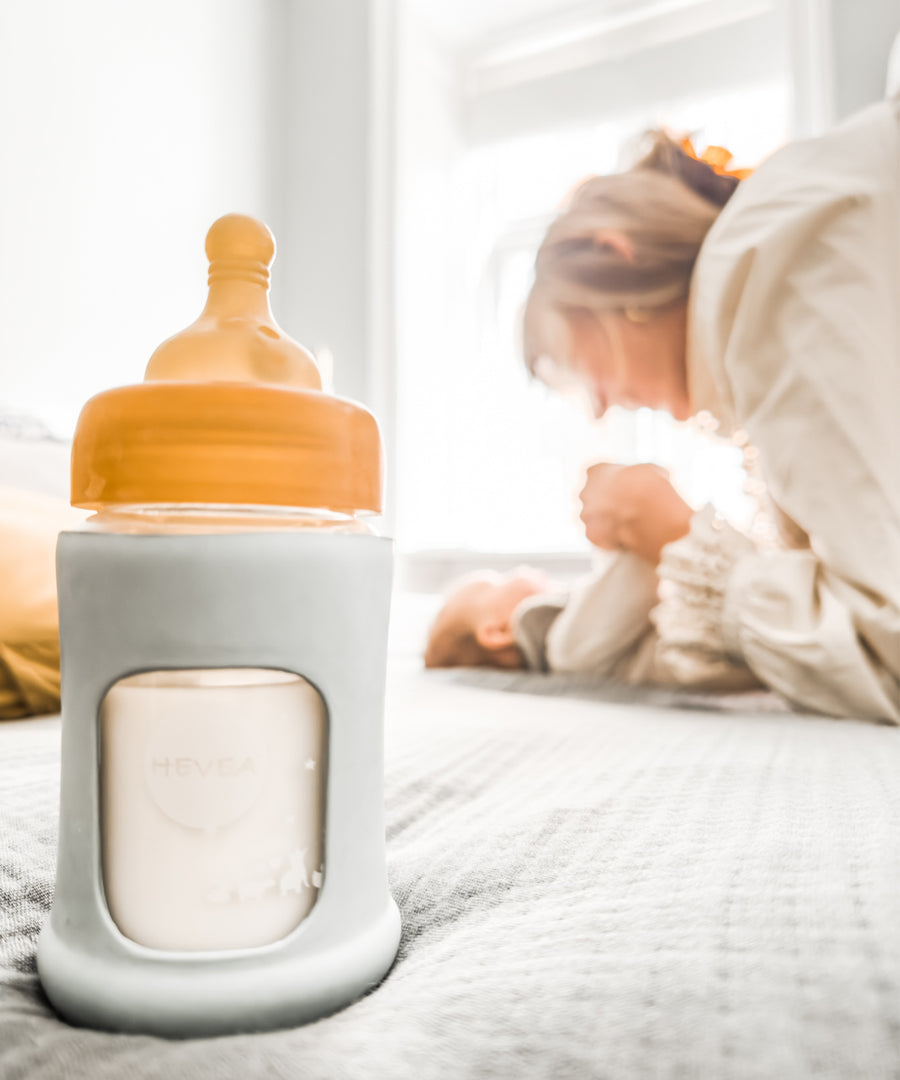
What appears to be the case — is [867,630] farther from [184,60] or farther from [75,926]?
[184,60]

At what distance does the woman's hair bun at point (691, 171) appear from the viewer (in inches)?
33.4

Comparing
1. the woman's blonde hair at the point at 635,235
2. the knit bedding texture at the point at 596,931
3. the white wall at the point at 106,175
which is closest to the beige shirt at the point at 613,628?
the woman's blonde hair at the point at 635,235

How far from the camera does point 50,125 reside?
1.76 m

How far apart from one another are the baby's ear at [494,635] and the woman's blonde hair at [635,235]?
1.14 feet

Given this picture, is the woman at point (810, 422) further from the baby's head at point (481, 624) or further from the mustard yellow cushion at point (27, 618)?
the mustard yellow cushion at point (27, 618)

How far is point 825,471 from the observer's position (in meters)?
0.63

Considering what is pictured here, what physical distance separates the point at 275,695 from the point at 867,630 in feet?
1.74

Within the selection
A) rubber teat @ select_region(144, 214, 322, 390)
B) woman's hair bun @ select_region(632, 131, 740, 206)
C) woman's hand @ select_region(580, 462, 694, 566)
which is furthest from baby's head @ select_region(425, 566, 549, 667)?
rubber teat @ select_region(144, 214, 322, 390)

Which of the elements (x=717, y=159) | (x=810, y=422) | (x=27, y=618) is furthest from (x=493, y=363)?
(x=27, y=618)

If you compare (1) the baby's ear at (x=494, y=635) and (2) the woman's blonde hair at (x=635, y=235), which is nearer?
(2) the woman's blonde hair at (x=635, y=235)

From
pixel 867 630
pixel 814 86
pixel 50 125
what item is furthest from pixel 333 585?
pixel 814 86

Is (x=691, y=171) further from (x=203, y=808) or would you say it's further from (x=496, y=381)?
(x=496, y=381)

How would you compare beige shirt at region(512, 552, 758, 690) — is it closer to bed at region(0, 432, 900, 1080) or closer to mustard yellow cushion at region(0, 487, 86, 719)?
bed at region(0, 432, 900, 1080)

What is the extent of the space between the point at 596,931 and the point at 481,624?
2.41 feet
